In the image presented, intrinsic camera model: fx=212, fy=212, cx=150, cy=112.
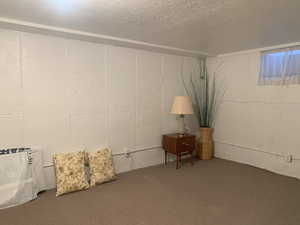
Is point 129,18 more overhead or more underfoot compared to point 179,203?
more overhead

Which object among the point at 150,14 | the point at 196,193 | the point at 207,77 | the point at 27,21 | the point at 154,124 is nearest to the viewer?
the point at 150,14

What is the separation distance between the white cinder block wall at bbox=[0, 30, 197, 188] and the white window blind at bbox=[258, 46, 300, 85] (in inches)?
59.6

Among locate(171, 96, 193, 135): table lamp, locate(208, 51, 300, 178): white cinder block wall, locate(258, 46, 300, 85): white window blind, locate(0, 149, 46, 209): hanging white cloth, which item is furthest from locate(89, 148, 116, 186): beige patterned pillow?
locate(258, 46, 300, 85): white window blind

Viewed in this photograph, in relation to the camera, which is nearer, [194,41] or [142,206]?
[142,206]

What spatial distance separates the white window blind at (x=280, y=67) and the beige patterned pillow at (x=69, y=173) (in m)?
3.39

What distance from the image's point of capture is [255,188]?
10.0 feet

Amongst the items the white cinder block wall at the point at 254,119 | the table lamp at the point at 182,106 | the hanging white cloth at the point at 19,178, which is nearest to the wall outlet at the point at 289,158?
the white cinder block wall at the point at 254,119

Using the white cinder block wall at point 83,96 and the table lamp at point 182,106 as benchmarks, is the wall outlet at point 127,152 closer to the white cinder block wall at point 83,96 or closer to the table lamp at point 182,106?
the white cinder block wall at point 83,96

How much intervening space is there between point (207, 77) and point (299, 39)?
6.21 ft

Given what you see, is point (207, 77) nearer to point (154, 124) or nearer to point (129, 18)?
point (154, 124)

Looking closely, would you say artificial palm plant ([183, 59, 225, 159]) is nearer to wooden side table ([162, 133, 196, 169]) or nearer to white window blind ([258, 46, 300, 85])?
wooden side table ([162, 133, 196, 169])

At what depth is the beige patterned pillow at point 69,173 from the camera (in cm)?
286

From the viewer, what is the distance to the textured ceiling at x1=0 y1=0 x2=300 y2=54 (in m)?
1.99

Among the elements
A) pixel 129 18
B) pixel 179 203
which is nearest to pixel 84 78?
pixel 129 18
